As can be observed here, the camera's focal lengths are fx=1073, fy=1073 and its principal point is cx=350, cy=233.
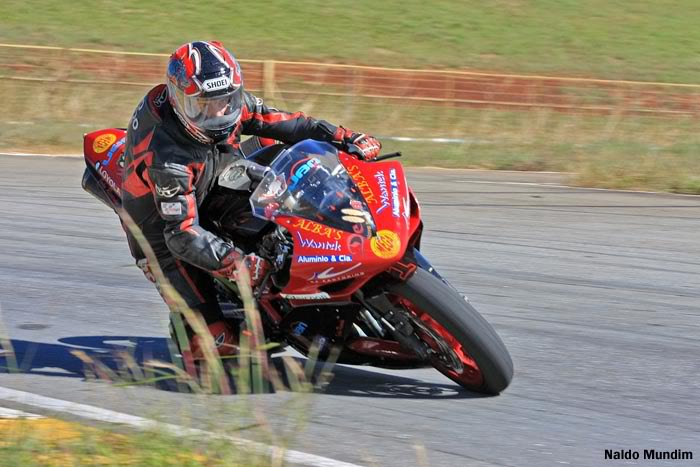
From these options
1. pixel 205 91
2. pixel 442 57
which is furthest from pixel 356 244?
pixel 442 57

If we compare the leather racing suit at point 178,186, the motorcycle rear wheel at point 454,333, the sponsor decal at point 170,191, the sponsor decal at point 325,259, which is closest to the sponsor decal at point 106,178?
the leather racing suit at point 178,186

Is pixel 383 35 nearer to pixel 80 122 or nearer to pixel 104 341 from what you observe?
pixel 80 122

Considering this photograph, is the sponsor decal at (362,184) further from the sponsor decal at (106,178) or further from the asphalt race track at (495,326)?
the sponsor decal at (106,178)

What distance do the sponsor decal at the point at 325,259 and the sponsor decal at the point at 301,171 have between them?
34cm

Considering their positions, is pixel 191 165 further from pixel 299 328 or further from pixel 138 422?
pixel 138 422

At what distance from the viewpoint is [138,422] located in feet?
15.2

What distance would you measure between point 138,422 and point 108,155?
1.92 metres

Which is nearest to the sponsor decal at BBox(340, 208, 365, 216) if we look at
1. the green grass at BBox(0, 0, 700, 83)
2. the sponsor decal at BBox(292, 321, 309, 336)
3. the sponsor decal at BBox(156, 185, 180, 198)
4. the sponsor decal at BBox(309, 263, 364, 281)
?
the sponsor decal at BBox(309, 263, 364, 281)

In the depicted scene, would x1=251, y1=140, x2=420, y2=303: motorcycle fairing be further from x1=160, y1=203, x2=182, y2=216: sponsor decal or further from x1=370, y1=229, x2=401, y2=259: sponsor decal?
x1=160, y1=203, x2=182, y2=216: sponsor decal

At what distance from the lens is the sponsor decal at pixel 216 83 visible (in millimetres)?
5016

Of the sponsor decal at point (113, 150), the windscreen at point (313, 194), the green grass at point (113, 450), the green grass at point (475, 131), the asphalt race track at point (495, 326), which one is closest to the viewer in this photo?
the green grass at point (113, 450)

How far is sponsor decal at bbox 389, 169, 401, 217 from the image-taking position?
4711 mm

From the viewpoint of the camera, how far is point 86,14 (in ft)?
106

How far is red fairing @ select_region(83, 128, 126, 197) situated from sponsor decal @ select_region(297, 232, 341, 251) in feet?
4.96
